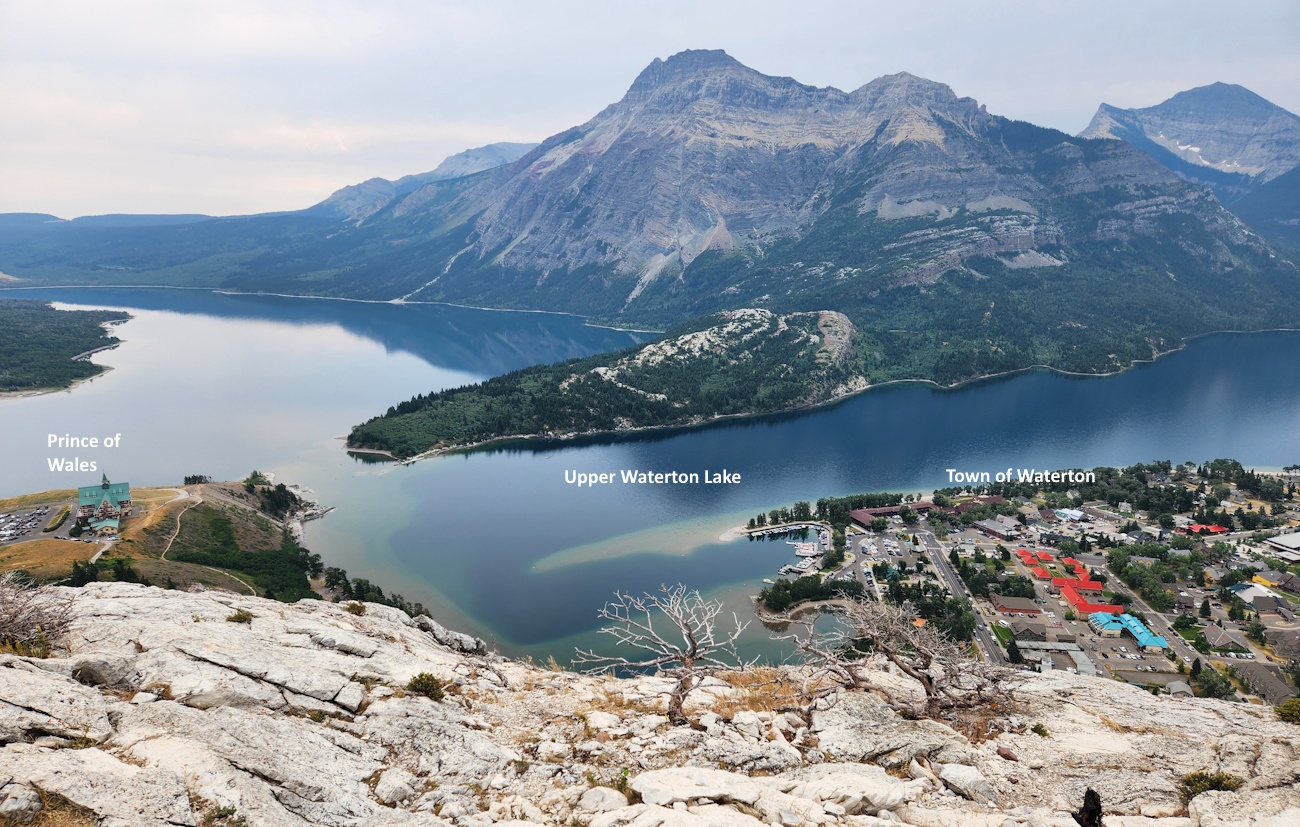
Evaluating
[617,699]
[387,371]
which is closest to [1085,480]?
[617,699]

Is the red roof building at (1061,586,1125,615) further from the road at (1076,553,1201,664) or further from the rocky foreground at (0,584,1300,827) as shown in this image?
the rocky foreground at (0,584,1300,827)

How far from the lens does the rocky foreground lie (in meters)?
11.6

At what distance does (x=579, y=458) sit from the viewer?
120 metres

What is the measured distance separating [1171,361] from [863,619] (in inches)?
9081

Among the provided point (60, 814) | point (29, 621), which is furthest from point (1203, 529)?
point (29, 621)

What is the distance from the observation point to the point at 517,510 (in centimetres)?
9175

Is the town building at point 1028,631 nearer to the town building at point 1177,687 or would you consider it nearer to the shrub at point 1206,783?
the town building at point 1177,687

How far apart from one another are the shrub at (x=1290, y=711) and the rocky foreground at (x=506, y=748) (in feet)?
1.17

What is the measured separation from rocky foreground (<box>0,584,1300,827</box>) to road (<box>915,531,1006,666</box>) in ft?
135

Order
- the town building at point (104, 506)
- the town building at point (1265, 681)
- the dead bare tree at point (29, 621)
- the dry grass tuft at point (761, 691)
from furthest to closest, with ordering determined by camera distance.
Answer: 1. the town building at point (104, 506)
2. the town building at point (1265, 681)
3. the dry grass tuft at point (761, 691)
4. the dead bare tree at point (29, 621)

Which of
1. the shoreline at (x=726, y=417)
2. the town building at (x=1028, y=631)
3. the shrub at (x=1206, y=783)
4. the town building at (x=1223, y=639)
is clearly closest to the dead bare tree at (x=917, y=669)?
the shrub at (x=1206, y=783)

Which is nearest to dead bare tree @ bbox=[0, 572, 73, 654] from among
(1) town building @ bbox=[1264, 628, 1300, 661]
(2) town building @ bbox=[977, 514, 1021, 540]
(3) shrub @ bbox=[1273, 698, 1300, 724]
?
(3) shrub @ bbox=[1273, 698, 1300, 724]

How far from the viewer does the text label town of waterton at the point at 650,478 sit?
10456 cm

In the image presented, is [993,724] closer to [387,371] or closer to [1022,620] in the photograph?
[1022,620]
